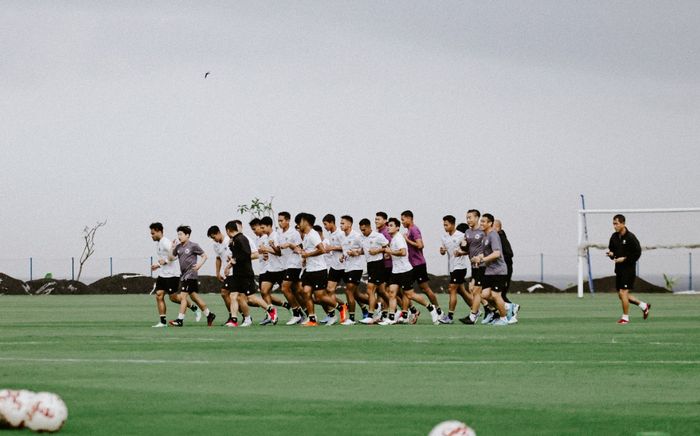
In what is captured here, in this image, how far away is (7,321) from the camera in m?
29.6

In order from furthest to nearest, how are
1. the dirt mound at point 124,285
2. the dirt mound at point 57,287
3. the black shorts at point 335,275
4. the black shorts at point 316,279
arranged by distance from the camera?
the dirt mound at point 124,285 < the dirt mound at point 57,287 < the black shorts at point 335,275 < the black shorts at point 316,279

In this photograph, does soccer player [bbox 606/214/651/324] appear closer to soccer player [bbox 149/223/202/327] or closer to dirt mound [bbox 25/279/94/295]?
soccer player [bbox 149/223/202/327]

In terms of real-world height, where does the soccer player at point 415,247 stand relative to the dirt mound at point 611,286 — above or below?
above

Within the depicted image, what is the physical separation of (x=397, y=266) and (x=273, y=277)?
116 inches

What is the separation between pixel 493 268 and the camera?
1027 inches

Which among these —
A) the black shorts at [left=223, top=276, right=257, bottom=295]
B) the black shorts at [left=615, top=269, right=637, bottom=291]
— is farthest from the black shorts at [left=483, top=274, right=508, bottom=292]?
the black shorts at [left=223, top=276, right=257, bottom=295]

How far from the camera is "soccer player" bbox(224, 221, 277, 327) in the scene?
86.0 ft

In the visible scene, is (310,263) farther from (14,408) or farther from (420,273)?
(14,408)

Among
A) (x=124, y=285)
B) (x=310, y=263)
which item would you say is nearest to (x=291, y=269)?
(x=310, y=263)

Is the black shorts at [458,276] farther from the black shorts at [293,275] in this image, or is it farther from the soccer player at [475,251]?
the black shorts at [293,275]

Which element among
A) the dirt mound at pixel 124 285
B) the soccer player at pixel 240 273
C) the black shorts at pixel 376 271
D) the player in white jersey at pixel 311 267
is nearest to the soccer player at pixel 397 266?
the black shorts at pixel 376 271

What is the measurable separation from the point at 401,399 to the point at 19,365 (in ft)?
18.4

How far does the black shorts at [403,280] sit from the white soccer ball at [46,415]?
1866cm

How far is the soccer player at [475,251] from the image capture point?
26.6m
